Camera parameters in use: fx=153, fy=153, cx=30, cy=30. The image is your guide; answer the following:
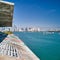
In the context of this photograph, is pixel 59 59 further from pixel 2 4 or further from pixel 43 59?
pixel 2 4

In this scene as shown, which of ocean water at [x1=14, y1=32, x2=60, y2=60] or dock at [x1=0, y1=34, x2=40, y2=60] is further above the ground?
dock at [x1=0, y1=34, x2=40, y2=60]

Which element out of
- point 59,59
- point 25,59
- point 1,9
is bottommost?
point 59,59

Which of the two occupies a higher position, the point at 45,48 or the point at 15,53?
the point at 15,53

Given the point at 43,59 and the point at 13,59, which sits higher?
the point at 13,59

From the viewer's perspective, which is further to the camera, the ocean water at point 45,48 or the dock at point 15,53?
the ocean water at point 45,48

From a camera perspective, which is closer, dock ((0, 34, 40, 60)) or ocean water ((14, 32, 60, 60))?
dock ((0, 34, 40, 60))

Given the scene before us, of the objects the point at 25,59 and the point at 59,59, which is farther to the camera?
the point at 59,59

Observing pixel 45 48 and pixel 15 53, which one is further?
pixel 45 48

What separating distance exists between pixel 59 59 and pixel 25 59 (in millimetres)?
6439

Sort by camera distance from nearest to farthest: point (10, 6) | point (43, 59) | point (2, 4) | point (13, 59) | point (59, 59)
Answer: point (13, 59)
point (43, 59)
point (59, 59)
point (2, 4)
point (10, 6)

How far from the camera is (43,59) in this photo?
1661cm

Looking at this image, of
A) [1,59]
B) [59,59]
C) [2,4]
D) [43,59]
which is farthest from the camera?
[2,4]

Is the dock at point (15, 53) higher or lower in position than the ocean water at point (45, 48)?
higher

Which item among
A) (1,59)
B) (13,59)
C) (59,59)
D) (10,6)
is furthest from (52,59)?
(10,6)
